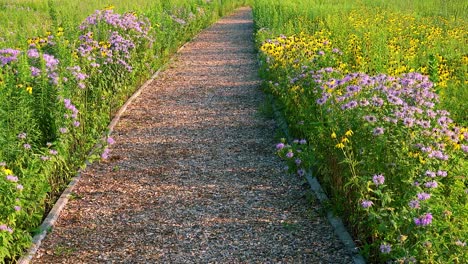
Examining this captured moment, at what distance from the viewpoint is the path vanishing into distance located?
4.83m

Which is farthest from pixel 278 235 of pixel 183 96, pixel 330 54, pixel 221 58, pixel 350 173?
pixel 221 58

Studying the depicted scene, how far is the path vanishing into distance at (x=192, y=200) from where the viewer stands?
4.83 m

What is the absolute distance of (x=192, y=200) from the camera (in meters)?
5.89

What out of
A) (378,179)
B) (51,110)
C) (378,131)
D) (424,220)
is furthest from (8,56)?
(424,220)

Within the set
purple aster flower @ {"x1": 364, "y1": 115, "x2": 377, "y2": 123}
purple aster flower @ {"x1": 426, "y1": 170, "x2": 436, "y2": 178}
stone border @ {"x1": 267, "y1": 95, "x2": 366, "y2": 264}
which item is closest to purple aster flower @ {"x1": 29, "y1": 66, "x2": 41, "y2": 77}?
stone border @ {"x1": 267, "y1": 95, "x2": 366, "y2": 264}

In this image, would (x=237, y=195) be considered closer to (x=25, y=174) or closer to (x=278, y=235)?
(x=278, y=235)

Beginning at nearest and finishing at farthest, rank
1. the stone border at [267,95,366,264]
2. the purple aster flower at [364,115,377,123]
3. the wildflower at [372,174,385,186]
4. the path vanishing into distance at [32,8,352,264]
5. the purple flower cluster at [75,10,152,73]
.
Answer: the wildflower at [372,174,385,186] → the purple aster flower at [364,115,377,123] → the stone border at [267,95,366,264] → the path vanishing into distance at [32,8,352,264] → the purple flower cluster at [75,10,152,73]

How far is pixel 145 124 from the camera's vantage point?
343 inches

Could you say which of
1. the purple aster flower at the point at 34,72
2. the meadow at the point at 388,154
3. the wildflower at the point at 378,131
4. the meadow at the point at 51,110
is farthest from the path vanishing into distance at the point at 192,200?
the purple aster flower at the point at 34,72

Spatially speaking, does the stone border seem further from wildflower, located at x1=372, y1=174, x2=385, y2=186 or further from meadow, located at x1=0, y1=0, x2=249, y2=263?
meadow, located at x1=0, y1=0, x2=249, y2=263

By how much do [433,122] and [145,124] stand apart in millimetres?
5208

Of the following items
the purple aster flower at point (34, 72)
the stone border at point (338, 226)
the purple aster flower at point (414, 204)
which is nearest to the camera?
the purple aster flower at point (414, 204)

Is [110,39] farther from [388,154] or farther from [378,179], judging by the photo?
[378,179]

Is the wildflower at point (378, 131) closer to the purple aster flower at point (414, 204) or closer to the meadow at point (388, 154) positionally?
the meadow at point (388, 154)
